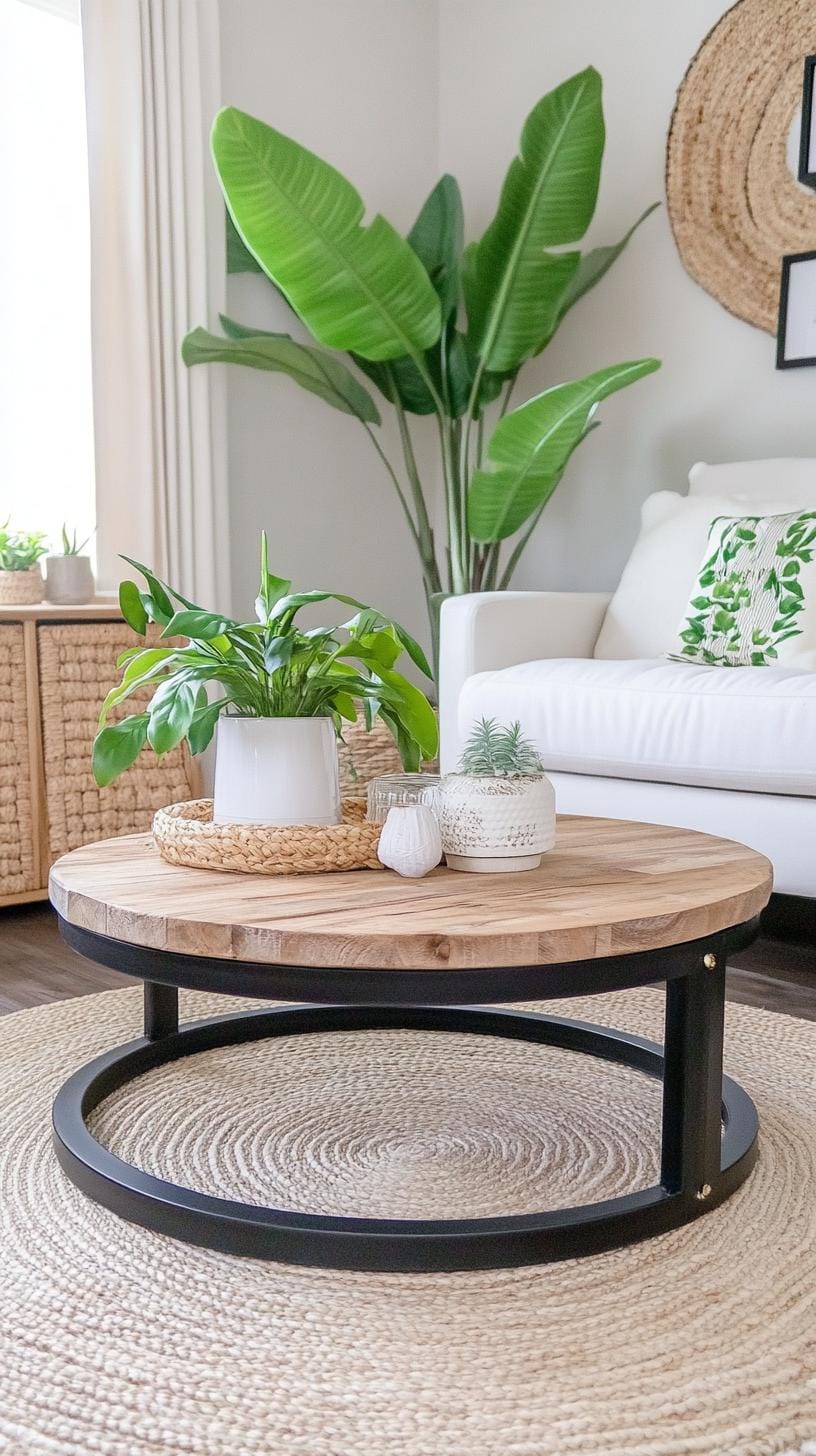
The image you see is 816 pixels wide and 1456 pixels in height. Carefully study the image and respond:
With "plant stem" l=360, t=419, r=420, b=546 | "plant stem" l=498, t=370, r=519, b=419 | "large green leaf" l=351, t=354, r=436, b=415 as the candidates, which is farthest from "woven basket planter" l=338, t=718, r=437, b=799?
"plant stem" l=498, t=370, r=519, b=419

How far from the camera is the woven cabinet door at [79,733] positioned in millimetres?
2707

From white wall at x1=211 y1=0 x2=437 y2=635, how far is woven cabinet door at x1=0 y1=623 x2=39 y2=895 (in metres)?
0.88

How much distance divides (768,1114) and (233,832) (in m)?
0.72

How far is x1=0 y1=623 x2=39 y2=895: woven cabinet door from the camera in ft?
8.68

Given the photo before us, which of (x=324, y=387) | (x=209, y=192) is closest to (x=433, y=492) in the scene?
(x=324, y=387)

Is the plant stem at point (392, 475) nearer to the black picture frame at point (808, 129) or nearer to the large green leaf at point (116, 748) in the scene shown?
the black picture frame at point (808, 129)

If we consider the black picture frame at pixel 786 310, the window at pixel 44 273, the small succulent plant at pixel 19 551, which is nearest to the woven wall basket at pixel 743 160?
the black picture frame at pixel 786 310

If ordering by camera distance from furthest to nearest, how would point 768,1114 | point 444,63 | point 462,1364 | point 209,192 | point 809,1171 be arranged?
1. point 444,63
2. point 209,192
3. point 768,1114
4. point 809,1171
5. point 462,1364

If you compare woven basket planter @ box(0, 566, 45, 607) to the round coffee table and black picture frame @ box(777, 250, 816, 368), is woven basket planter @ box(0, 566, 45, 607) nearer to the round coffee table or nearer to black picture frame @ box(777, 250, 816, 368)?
the round coffee table

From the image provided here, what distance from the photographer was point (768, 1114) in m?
1.55

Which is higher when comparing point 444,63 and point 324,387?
point 444,63

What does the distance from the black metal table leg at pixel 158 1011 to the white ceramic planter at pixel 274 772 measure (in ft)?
1.20

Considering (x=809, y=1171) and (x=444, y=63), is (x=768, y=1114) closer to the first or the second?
(x=809, y=1171)

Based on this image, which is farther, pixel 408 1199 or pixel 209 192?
pixel 209 192
